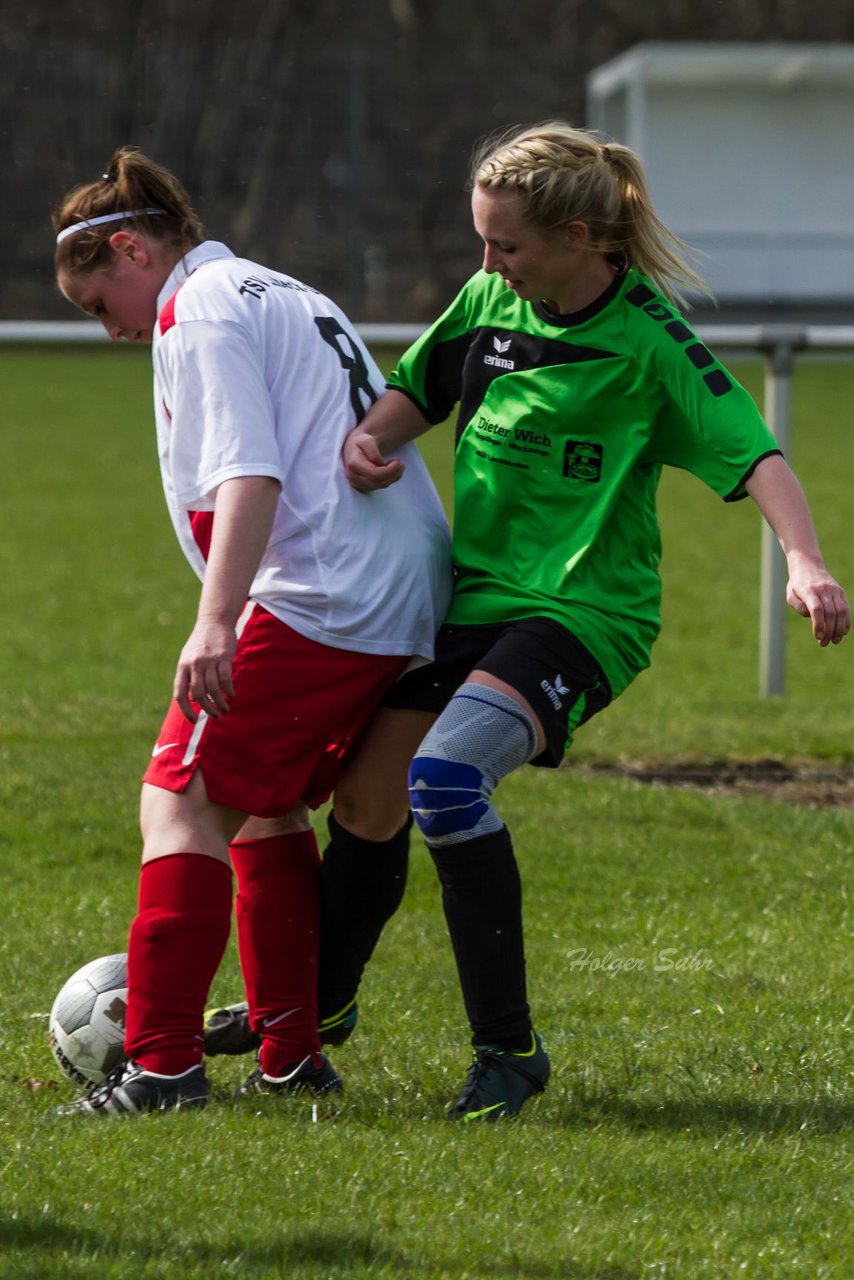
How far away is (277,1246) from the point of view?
9.45 feet

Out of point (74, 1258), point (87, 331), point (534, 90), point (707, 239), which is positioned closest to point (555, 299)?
point (74, 1258)

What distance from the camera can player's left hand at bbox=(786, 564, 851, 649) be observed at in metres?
3.30

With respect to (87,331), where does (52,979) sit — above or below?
below

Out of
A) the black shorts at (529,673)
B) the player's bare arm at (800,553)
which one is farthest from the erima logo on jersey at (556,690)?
the player's bare arm at (800,553)

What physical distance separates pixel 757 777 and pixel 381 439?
3.72 meters

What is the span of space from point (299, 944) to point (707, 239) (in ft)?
117

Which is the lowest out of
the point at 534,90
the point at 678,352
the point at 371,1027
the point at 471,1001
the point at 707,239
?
the point at 371,1027

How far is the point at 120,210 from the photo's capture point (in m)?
3.66

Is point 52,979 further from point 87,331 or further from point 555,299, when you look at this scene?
point 87,331

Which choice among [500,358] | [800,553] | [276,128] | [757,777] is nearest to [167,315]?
[500,358]

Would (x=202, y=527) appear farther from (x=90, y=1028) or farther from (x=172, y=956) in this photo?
(x=90, y=1028)

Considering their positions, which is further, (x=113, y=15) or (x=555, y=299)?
(x=113, y=15)

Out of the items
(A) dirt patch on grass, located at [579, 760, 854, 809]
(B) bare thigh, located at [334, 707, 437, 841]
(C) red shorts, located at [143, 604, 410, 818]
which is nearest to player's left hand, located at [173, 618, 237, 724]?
(C) red shorts, located at [143, 604, 410, 818]

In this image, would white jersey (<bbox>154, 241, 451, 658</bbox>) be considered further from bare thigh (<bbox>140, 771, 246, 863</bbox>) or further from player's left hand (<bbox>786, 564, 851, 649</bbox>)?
player's left hand (<bbox>786, 564, 851, 649</bbox>)
